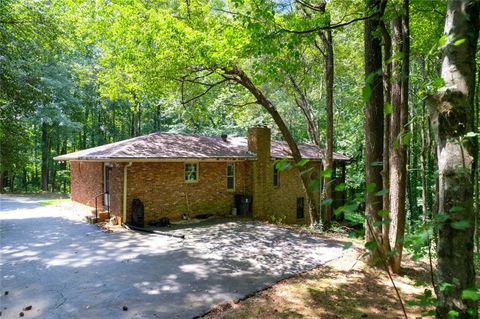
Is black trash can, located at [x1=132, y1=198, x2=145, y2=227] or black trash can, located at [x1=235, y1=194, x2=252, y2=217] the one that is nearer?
black trash can, located at [x1=132, y1=198, x2=145, y2=227]

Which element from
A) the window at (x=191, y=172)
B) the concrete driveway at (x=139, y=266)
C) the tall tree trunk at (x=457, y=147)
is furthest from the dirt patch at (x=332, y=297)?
the window at (x=191, y=172)

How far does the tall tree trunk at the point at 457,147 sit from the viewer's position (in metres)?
2.04

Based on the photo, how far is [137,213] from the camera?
41.1 feet

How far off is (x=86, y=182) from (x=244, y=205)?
7893 mm

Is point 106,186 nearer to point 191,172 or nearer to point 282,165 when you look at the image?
point 191,172

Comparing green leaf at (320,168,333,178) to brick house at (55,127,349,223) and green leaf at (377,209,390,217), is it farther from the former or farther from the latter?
brick house at (55,127,349,223)

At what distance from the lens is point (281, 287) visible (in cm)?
669

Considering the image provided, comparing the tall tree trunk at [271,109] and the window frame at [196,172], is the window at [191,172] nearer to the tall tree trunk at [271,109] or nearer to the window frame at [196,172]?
the window frame at [196,172]

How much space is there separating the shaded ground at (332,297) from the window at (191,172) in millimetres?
7822

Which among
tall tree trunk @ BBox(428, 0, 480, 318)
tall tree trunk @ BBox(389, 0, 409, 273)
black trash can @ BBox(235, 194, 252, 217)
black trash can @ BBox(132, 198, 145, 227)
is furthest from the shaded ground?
black trash can @ BBox(235, 194, 252, 217)

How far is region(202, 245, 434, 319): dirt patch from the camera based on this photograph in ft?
17.9

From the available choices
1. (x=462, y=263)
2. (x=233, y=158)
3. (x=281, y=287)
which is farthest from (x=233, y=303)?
(x=233, y=158)

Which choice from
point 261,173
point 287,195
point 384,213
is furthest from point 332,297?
point 287,195

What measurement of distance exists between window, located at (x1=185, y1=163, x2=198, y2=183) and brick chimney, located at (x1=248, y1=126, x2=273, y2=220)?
2.78 m
